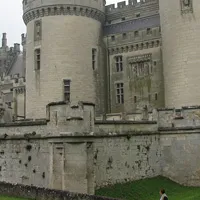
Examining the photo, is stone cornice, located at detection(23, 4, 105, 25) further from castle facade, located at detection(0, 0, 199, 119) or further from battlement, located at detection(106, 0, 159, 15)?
battlement, located at detection(106, 0, 159, 15)

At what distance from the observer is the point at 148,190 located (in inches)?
701

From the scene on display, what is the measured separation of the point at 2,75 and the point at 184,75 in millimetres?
28277

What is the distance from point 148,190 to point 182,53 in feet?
31.2

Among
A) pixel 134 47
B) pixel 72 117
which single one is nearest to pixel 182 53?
pixel 134 47

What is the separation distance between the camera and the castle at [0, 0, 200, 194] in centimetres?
1593

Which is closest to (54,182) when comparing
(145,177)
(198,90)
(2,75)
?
(145,177)

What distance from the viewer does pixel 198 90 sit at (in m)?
23.0

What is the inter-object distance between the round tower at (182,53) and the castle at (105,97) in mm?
60

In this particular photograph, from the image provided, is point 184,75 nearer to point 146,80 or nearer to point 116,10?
point 146,80

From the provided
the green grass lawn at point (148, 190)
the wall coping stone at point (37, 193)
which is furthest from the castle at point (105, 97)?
the wall coping stone at point (37, 193)

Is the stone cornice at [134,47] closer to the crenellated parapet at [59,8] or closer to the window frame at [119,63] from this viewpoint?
the window frame at [119,63]

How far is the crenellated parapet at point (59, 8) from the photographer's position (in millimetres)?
28031

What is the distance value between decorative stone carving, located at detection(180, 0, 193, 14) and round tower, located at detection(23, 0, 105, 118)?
7671mm

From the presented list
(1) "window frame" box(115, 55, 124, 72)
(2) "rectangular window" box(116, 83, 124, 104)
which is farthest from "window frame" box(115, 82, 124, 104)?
(1) "window frame" box(115, 55, 124, 72)
